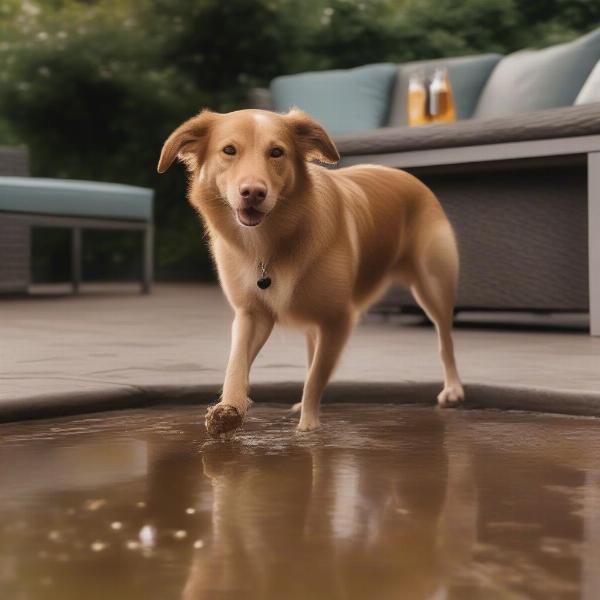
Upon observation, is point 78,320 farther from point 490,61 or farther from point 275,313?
point 275,313

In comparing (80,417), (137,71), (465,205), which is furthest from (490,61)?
(137,71)

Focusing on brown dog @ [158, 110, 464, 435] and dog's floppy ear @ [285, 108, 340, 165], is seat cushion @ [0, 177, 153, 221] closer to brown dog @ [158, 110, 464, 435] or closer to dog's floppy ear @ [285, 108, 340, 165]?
brown dog @ [158, 110, 464, 435]

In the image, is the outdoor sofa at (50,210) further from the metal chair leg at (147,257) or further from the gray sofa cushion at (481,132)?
the gray sofa cushion at (481,132)

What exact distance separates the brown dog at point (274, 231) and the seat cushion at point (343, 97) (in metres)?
4.07

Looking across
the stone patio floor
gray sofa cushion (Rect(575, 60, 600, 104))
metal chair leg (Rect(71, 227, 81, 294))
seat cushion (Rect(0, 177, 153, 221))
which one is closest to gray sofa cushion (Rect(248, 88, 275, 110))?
seat cushion (Rect(0, 177, 153, 221))

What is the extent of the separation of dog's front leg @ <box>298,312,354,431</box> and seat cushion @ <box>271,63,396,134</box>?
4268 mm

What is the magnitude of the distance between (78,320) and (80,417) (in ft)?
10.2

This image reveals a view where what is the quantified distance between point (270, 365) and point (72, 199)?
4.36m

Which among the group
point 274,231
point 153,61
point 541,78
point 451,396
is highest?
point 153,61

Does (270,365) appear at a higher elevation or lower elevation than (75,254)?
lower

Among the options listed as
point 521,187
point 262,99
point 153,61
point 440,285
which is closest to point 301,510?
point 440,285

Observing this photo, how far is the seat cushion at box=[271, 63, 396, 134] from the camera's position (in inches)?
269

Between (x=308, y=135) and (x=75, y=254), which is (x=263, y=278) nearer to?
(x=308, y=135)

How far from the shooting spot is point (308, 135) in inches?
102
